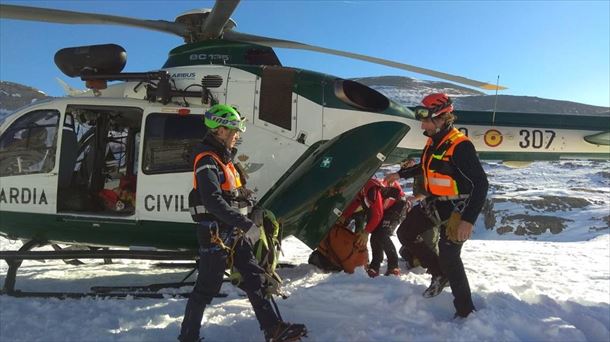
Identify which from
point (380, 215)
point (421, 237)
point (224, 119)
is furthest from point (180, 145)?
point (421, 237)

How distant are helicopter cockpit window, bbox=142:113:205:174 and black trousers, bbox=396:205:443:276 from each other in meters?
2.39

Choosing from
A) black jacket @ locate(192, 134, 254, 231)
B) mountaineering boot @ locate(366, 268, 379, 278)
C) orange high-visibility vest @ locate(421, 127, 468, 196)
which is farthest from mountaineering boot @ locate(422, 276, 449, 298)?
black jacket @ locate(192, 134, 254, 231)

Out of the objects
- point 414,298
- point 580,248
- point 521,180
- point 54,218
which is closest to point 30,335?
point 54,218

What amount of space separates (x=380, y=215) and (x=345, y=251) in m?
0.61

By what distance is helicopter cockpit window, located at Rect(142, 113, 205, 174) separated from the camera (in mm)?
4797

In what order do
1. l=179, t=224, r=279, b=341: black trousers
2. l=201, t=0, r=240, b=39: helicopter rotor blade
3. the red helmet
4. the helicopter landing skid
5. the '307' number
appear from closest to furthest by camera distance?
l=179, t=224, r=279, b=341: black trousers < the red helmet < the helicopter landing skid < l=201, t=0, r=240, b=39: helicopter rotor blade < the '307' number

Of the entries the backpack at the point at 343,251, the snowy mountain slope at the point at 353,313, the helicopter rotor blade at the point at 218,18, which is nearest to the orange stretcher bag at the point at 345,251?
the backpack at the point at 343,251

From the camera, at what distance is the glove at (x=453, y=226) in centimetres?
327

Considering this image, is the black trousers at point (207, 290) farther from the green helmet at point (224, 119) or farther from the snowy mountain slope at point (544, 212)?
the snowy mountain slope at point (544, 212)

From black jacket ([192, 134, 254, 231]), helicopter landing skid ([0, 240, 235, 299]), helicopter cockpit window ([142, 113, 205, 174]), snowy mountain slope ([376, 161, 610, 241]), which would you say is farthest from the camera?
snowy mountain slope ([376, 161, 610, 241])

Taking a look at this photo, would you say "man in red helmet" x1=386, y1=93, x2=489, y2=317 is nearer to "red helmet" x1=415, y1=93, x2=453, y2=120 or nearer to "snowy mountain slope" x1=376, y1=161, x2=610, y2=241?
"red helmet" x1=415, y1=93, x2=453, y2=120

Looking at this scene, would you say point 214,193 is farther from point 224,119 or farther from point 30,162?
point 30,162

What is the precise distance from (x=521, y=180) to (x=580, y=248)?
30276 millimetres

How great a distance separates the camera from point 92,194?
17.4 feet
